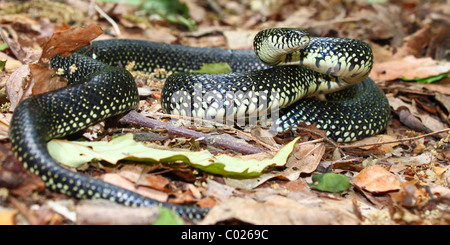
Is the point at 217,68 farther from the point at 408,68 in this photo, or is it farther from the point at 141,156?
the point at 408,68

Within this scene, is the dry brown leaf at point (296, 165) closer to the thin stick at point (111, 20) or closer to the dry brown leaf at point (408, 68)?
the dry brown leaf at point (408, 68)


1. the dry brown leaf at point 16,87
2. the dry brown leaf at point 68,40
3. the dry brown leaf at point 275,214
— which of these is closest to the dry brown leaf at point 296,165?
the dry brown leaf at point 275,214

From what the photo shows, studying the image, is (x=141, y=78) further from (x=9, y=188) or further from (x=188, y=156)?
(x=9, y=188)

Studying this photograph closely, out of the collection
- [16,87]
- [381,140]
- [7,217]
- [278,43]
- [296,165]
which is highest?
[278,43]

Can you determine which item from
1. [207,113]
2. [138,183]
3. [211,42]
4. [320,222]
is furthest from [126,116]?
[211,42]

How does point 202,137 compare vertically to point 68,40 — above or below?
below

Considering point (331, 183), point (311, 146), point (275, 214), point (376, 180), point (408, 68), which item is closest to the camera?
point (275, 214)

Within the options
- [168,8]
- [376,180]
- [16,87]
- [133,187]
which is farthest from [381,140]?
[168,8]
